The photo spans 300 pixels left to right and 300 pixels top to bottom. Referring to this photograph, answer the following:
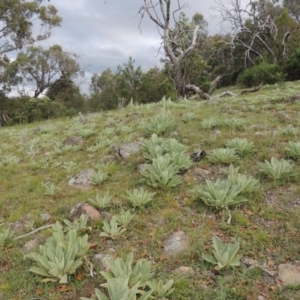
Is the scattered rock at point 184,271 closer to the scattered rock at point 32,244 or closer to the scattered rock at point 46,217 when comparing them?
the scattered rock at point 32,244

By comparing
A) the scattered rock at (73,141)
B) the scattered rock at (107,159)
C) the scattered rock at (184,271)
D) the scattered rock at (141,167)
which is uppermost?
the scattered rock at (73,141)

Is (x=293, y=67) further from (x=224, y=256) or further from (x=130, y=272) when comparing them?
(x=130, y=272)

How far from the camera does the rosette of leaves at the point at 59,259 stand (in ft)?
8.84

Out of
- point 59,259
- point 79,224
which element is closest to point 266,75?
point 79,224

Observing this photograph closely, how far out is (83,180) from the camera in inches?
192

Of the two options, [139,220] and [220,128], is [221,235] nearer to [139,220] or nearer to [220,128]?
[139,220]

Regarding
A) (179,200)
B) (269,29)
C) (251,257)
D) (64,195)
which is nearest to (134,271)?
(251,257)

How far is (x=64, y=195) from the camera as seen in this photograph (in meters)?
4.47

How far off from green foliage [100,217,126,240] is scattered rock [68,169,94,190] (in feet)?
4.63

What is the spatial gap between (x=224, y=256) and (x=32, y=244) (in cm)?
213

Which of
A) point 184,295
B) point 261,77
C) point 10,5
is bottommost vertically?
point 184,295

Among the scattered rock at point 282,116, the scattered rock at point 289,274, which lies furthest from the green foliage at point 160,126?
the scattered rock at point 289,274

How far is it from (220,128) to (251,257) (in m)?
3.62

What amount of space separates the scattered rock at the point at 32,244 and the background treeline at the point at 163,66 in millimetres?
A: 10278
